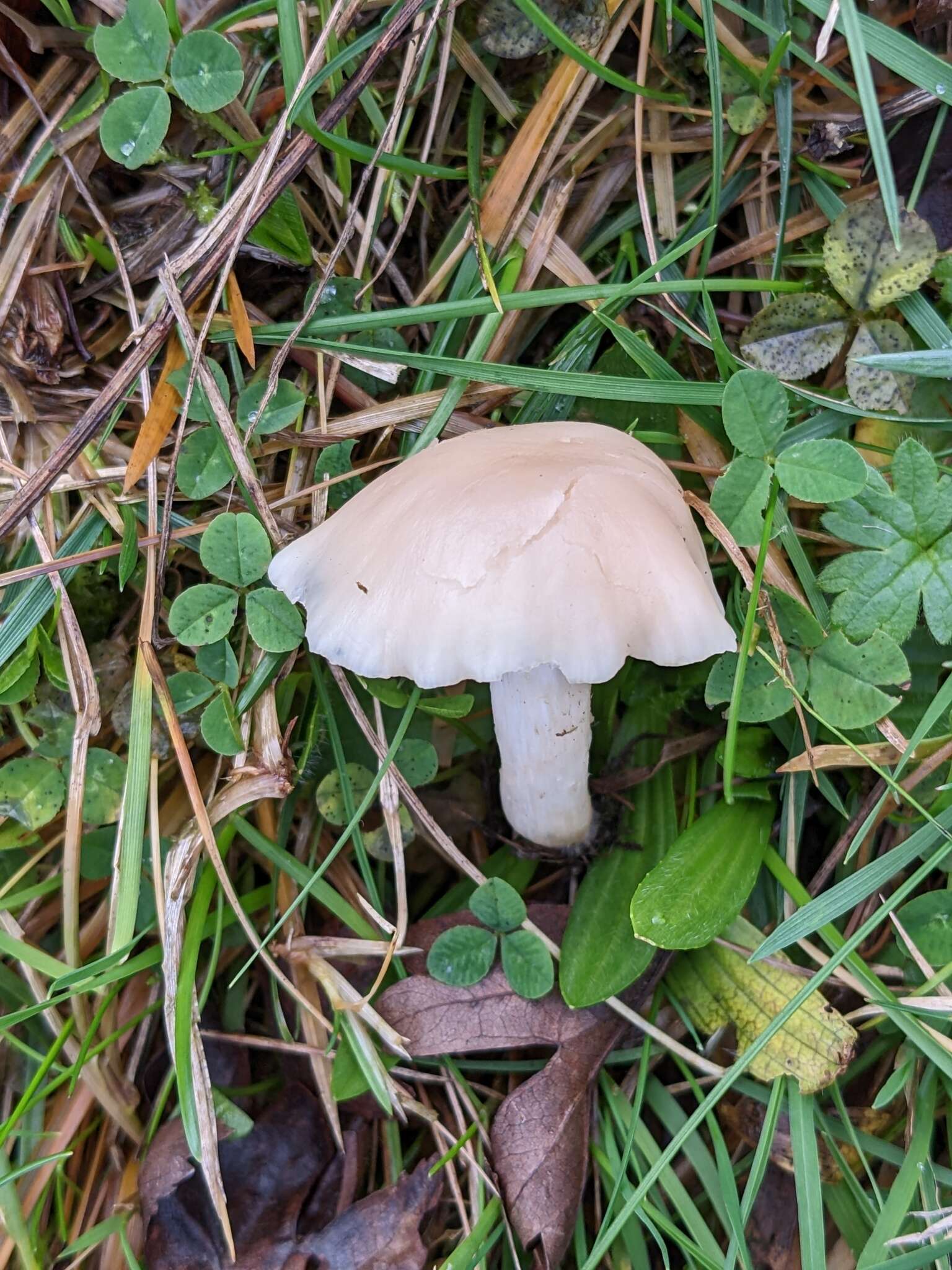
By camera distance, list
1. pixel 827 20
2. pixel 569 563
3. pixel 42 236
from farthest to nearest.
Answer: pixel 42 236 → pixel 827 20 → pixel 569 563

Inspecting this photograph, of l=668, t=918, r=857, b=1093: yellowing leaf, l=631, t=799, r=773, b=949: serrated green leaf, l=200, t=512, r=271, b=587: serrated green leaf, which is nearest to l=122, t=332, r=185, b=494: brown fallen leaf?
l=200, t=512, r=271, b=587: serrated green leaf

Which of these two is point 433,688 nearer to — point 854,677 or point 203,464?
point 203,464

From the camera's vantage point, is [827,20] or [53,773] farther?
[53,773]

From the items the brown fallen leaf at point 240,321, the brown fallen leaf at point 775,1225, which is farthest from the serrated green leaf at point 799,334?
the brown fallen leaf at point 775,1225

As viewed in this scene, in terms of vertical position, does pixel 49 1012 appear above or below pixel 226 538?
below

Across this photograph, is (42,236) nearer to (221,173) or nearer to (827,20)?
(221,173)

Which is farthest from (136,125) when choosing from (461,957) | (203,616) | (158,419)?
(461,957)

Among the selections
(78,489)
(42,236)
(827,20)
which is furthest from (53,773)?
(827,20)
